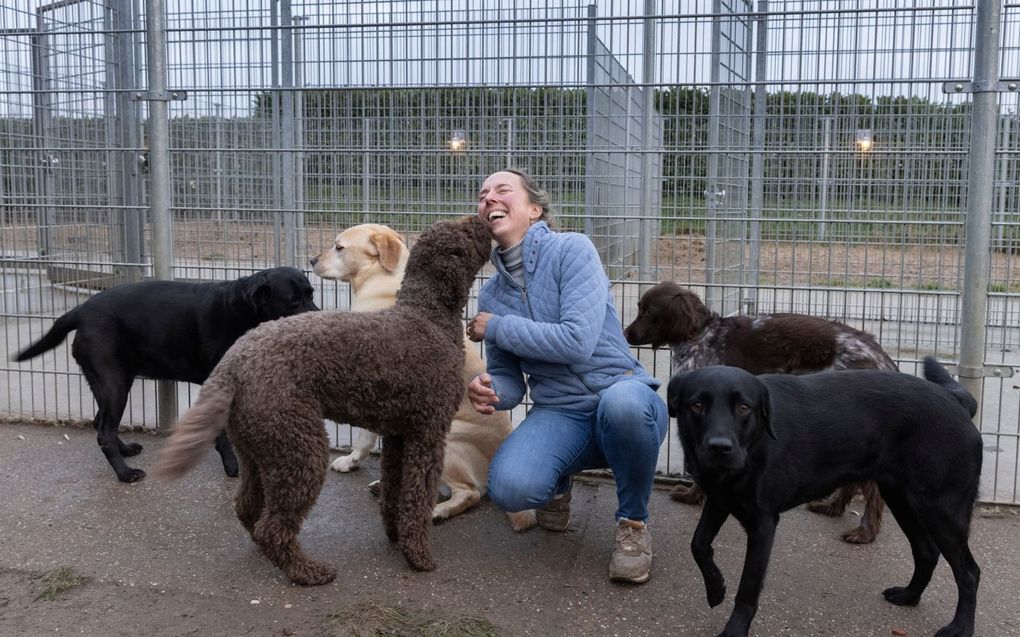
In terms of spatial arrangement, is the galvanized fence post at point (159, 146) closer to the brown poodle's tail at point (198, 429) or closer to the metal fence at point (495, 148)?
the metal fence at point (495, 148)

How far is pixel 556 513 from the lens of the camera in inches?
157

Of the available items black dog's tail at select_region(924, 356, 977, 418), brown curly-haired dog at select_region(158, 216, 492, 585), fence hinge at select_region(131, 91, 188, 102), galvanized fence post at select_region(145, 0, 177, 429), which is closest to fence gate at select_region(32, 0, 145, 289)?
galvanized fence post at select_region(145, 0, 177, 429)

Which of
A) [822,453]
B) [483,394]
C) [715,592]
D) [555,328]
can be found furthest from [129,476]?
[822,453]

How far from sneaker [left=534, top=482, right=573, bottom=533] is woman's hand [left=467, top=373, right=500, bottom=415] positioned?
63 cm

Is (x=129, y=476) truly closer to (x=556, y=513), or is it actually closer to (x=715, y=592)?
(x=556, y=513)

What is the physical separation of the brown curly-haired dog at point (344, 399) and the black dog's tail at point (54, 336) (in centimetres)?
170

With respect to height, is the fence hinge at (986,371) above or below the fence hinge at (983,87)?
below

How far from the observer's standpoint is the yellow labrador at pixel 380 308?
422 cm

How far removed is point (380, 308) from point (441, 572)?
1.31 m

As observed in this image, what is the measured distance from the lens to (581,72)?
822cm

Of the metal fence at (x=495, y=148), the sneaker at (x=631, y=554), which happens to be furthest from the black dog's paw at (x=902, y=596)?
the metal fence at (x=495, y=148)

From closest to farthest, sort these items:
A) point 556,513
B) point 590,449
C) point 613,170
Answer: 1. point 590,449
2. point 556,513
3. point 613,170

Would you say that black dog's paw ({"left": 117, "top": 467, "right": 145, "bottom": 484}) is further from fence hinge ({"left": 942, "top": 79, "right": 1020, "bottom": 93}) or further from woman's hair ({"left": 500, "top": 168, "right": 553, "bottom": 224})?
fence hinge ({"left": 942, "top": 79, "right": 1020, "bottom": 93})

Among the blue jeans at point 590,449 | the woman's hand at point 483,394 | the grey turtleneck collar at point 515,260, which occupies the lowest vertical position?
the blue jeans at point 590,449
